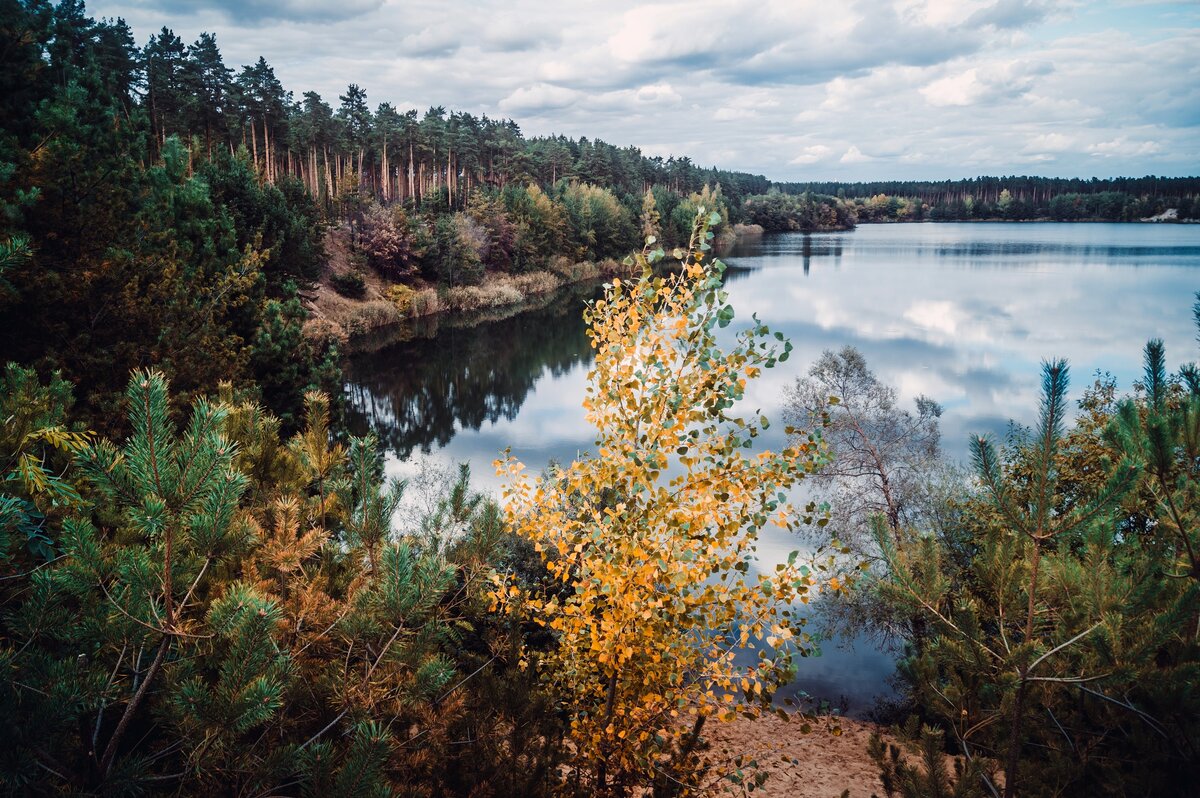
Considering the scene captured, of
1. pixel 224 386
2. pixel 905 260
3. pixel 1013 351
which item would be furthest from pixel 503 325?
pixel 905 260

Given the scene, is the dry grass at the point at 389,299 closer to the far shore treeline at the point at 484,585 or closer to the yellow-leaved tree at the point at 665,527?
the far shore treeline at the point at 484,585

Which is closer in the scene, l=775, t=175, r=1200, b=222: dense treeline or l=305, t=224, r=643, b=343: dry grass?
l=305, t=224, r=643, b=343: dry grass

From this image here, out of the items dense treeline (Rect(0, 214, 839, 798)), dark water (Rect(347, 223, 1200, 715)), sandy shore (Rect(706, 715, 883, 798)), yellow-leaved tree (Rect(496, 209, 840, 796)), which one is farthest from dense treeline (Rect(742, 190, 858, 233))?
dense treeline (Rect(0, 214, 839, 798))

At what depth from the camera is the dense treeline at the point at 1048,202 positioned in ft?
474

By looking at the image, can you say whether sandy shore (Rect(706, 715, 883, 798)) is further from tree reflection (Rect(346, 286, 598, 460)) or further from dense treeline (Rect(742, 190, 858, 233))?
dense treeline (Rect(742, 190, 858, 233))

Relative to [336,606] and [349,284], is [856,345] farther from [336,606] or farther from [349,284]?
[336,606]

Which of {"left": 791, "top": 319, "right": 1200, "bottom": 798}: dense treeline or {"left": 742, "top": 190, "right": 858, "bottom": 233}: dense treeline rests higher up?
{"left": 742, "top": 190, "right": 858, "bottom": 233}: dense treeline

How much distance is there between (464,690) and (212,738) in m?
1.74

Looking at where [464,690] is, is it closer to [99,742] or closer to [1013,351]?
[99,742]

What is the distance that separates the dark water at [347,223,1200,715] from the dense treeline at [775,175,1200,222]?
9872 cm

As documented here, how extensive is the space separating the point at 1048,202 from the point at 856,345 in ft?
547

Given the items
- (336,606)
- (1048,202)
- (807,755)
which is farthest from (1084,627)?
(1048,202)

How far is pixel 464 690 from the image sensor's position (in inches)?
173

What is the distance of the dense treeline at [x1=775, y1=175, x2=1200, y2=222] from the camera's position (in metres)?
144
